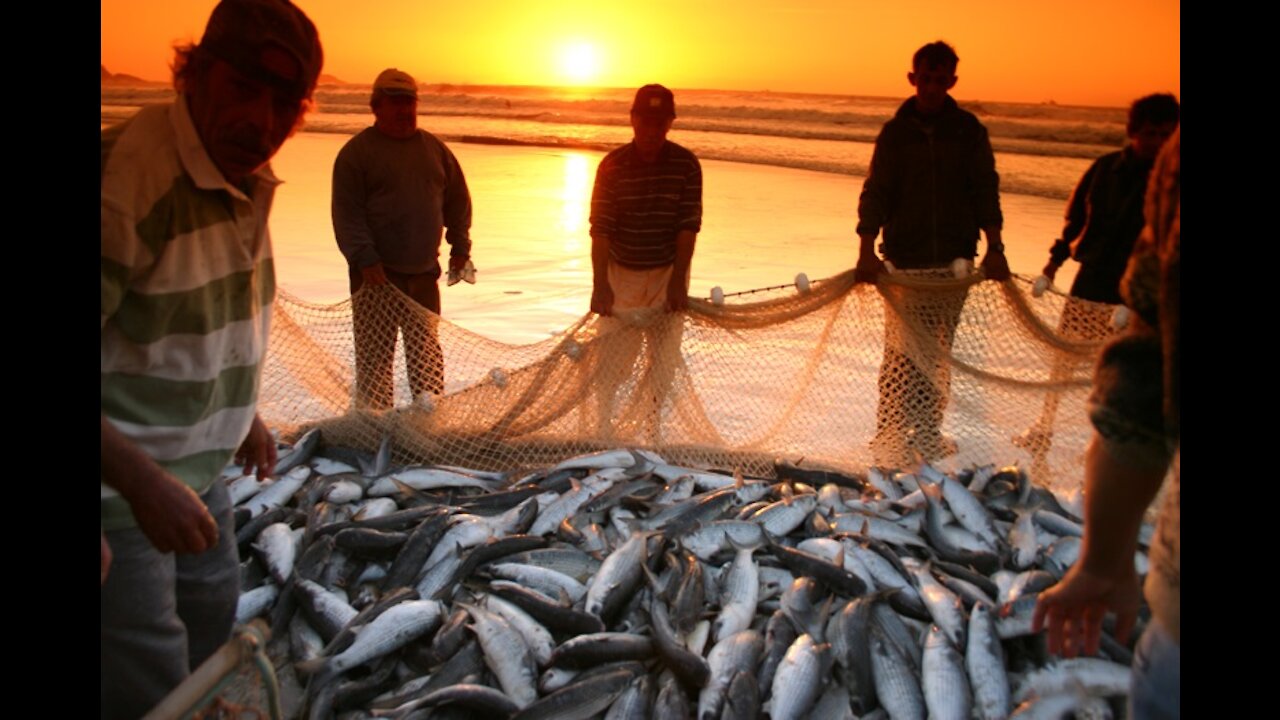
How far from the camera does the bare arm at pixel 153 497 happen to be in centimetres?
195

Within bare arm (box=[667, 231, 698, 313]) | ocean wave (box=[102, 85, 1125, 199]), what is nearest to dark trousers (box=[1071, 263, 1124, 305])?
bare arm (box=[667, 231, 698, 313])

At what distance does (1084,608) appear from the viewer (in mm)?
2023

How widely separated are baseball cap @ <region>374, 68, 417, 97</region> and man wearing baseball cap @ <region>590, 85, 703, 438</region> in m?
1.53

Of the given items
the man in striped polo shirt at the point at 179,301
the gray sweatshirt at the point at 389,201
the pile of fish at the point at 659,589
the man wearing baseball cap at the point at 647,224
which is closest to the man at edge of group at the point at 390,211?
the gray sweatshirt at the point at 389,201

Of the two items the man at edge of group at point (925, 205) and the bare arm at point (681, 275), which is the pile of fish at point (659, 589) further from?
the bare arm at point (681, 275)

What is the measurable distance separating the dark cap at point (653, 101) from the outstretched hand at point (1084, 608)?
4.06 m

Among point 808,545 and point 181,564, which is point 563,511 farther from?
point 181,564

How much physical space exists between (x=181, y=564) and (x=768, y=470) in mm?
3333

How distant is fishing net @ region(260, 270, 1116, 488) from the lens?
201 inches

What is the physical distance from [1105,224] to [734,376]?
260 centimetres

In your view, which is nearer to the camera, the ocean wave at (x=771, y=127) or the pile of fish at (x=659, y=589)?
the pile of fish at (x=659, y=589)

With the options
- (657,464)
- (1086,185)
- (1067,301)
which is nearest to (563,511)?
(657,464)

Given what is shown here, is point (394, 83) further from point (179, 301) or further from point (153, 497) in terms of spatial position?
point (153, 497)

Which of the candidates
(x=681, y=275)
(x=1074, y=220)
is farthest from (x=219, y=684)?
(x=1074, y=220)
